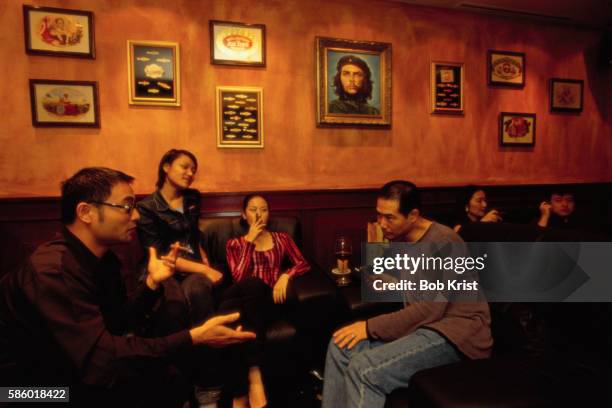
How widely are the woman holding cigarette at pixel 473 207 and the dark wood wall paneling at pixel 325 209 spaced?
118mm

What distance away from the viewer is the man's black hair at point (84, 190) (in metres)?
1.32

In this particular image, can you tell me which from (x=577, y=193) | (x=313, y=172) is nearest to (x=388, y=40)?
(x=313, y=172)

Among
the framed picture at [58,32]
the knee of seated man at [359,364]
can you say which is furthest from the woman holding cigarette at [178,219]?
the framed picture at [58,32]

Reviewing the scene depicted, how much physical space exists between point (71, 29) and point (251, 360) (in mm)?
2960

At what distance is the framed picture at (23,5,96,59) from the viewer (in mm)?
2742

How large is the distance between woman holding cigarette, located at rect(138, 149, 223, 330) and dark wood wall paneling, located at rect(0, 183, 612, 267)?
536 millimetres

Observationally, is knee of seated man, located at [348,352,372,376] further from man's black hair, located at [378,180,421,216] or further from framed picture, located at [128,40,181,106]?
framed picture, located at [128,40,181,106]

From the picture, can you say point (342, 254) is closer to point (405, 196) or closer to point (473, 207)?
point (405, 196)

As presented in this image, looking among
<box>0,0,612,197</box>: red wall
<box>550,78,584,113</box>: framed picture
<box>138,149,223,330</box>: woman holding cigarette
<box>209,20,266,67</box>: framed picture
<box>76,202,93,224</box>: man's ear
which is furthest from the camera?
<box>550,78,584,113</box>: framed picture

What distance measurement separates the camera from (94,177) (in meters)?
1.35

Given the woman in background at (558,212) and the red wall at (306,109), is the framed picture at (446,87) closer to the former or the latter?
the red wall at (306,109)

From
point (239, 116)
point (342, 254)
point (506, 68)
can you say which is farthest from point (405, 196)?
point (506, 68)

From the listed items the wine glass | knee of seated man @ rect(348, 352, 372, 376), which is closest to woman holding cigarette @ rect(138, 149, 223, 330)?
the wine glass

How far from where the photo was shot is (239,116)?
10.5 ft
